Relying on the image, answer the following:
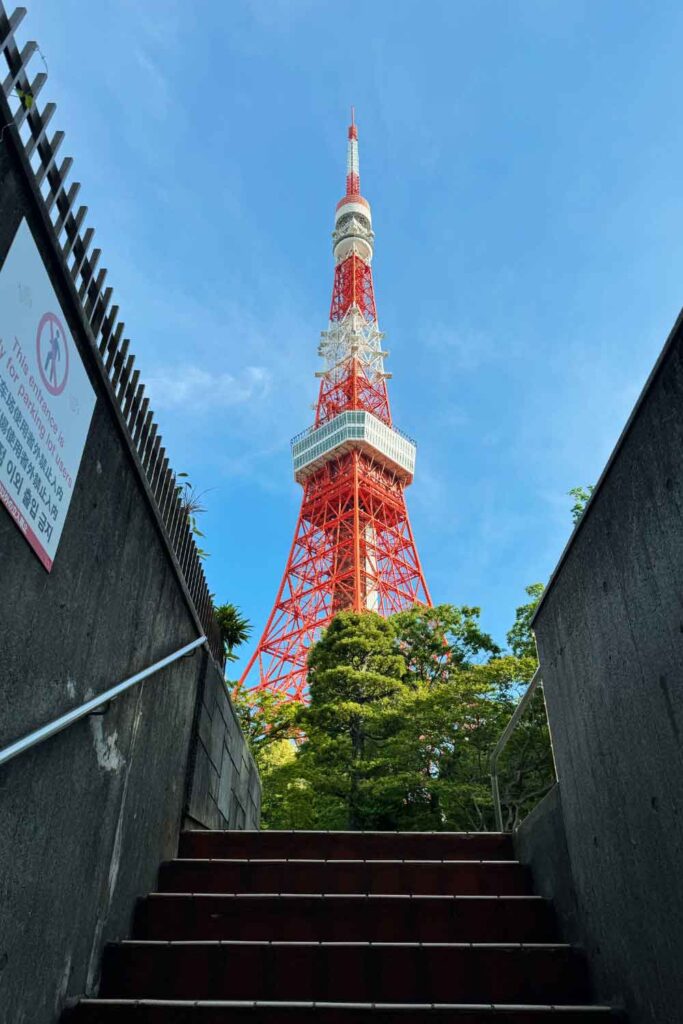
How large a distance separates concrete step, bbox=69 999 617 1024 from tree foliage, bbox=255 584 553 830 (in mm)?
6575

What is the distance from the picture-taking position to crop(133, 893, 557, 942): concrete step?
221 cm

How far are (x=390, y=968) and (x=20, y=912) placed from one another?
1086 millimetres

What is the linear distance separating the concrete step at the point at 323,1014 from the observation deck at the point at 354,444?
28745mm

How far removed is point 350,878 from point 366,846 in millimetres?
343

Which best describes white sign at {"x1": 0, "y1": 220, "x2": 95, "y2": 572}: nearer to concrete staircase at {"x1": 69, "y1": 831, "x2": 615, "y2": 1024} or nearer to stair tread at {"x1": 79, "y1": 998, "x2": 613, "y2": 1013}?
stair tread at {"x1": 79, "y1": 998, "x2": 613, "y2": 1013}

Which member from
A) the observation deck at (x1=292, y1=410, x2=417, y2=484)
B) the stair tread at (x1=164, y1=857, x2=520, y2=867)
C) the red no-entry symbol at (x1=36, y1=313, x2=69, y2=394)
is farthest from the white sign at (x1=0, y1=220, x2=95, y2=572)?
the observation deck at (x1=292, y1=410, x2=417, y2=484)

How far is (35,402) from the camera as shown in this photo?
5.18 feet

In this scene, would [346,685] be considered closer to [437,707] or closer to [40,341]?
[437,707]

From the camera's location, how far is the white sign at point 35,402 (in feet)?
4.73

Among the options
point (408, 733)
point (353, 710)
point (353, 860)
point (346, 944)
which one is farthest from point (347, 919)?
point (353, 710)

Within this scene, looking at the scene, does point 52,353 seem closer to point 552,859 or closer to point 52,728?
point 52,728

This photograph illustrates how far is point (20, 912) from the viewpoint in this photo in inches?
59.9

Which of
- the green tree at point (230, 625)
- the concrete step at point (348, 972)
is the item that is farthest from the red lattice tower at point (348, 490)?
the concrete step at point (348, 972)

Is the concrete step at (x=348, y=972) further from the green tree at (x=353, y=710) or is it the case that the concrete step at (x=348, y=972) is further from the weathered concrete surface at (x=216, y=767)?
the green tree at (x=353, y=710)
